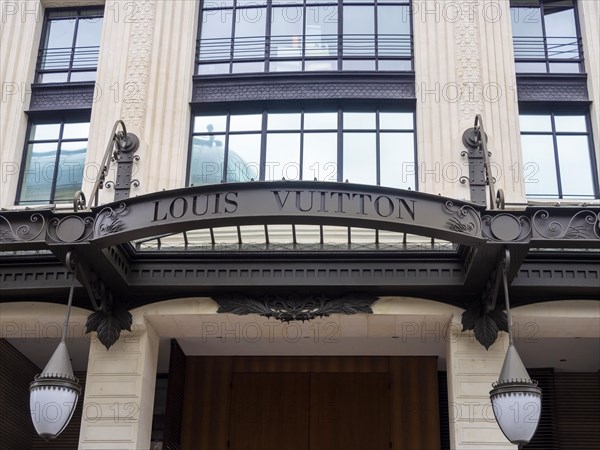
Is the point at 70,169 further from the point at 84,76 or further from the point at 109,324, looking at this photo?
the point at 109,324

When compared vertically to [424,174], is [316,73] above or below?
above

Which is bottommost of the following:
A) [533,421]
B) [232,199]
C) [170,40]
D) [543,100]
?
[533,421]

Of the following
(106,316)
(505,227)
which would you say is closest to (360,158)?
(505,227)

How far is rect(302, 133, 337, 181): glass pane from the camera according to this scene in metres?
15.9

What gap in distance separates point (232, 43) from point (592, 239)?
8417mm

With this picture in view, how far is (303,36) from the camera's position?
1708 cm

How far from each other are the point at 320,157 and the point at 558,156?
Result: 178 inches

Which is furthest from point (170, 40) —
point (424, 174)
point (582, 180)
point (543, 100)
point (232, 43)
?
point (582, 180)

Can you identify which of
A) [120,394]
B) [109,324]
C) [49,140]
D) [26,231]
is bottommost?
[120,394]

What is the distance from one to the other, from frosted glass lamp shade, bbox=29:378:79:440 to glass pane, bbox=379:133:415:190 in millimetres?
7242

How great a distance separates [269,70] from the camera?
1688 centimetres

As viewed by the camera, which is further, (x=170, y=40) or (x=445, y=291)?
(x=170, y=40)

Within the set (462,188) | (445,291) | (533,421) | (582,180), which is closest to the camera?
(533,421)

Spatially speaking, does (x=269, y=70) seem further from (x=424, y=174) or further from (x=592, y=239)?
(x=592, y=239)
